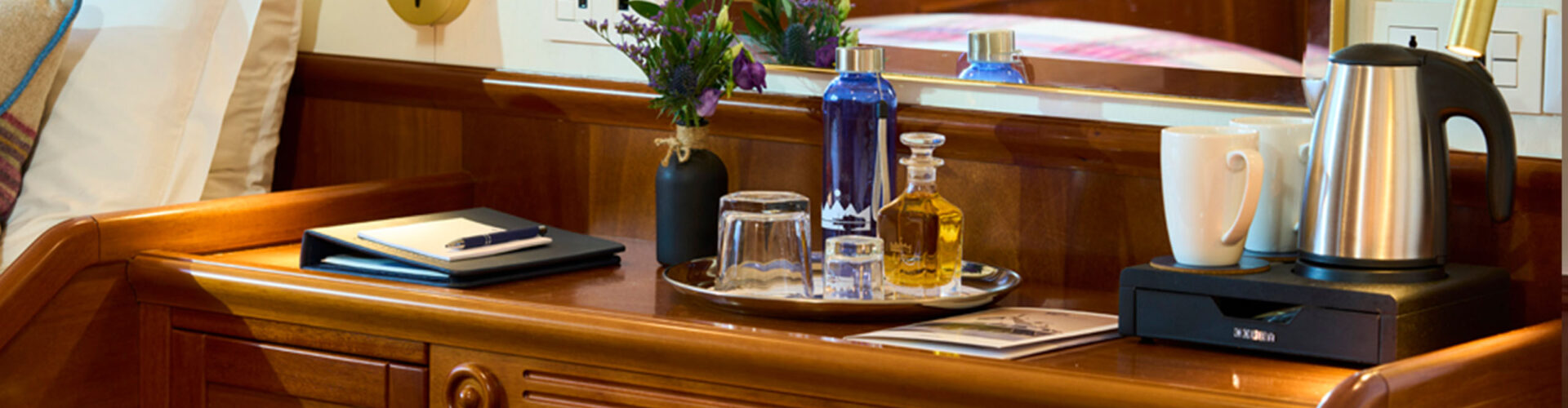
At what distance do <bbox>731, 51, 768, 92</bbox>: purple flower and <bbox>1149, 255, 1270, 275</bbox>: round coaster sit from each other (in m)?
0.51

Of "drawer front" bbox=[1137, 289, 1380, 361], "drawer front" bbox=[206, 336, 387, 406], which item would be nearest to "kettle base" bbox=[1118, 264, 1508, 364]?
"drawer front" bbox=[1137, 289, 1380, 361]

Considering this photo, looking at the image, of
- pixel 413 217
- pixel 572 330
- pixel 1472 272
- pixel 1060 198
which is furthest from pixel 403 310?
pixel 1472 272

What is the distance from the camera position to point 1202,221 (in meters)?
1.24

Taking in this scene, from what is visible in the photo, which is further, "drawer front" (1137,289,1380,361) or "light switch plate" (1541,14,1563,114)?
"light switch plate" (1541,14,1563,114)

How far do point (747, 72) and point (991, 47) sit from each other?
259mm

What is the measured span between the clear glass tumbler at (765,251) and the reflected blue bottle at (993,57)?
0.29m

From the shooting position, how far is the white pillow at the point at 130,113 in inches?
70.0

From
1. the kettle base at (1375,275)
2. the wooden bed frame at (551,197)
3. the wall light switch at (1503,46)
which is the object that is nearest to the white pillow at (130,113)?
the wooden bed frame at (551,197)

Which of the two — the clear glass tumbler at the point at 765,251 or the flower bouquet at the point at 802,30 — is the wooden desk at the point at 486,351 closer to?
the clear glass tumbler at the point at 765,251

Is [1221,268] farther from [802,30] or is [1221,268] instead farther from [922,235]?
[802,30]

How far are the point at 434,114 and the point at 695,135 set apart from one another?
0.55 meters

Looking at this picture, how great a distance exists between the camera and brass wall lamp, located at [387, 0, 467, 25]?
77.1 inches

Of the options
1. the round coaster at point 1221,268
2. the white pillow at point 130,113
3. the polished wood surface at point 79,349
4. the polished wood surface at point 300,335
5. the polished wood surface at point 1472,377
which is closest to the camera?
the polished wood surface at point 1472,377

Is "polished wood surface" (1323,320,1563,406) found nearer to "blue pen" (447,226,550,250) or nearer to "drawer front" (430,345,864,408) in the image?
"drawer front" (430,345,864,408)
